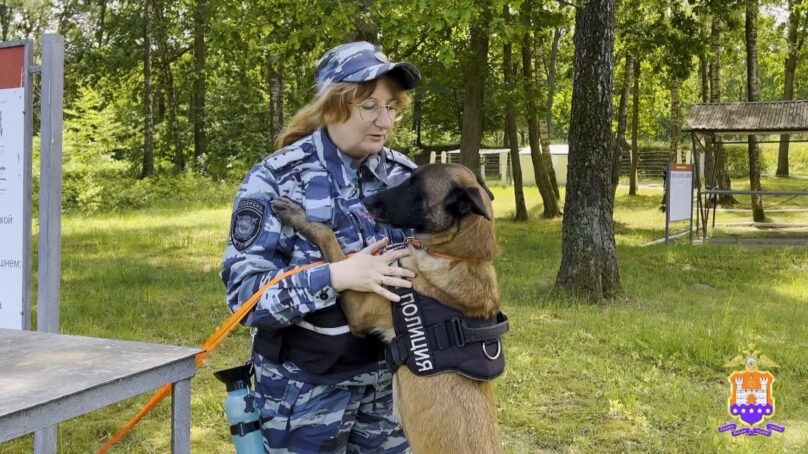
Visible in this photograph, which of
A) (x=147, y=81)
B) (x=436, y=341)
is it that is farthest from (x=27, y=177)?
(x=147, y=81)

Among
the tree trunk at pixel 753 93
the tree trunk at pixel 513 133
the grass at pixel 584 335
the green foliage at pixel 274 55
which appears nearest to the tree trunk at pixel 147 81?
the green foliage at pixel 274 55

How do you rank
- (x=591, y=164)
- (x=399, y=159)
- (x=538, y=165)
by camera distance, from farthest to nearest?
(x=538, y=165)
(x=591, y=164)
(x=399, y=159)

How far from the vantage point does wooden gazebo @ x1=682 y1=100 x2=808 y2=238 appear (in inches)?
617

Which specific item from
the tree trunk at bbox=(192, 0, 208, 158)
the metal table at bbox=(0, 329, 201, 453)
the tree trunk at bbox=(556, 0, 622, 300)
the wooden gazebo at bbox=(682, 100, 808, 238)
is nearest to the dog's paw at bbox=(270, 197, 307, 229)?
the metal table at bbox=(0, 329, 201, 453)

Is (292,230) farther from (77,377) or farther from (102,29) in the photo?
(102,29)

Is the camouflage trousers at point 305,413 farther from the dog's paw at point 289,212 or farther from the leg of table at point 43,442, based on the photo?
the leg of table at point 43,442

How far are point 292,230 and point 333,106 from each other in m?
0.45

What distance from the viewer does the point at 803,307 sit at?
8.77 meters

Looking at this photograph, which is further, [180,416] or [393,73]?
[393,73]

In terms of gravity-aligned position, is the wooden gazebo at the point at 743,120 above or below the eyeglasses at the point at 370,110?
above

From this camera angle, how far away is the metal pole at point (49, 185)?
3.36m

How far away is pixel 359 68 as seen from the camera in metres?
2.36

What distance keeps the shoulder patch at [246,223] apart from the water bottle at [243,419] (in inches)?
17.7

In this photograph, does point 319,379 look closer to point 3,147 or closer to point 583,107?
point 3,147
